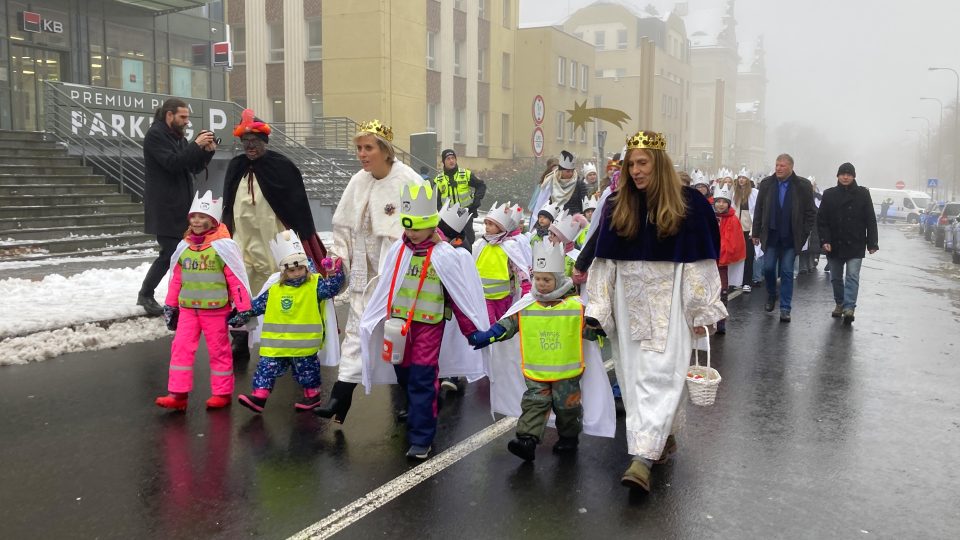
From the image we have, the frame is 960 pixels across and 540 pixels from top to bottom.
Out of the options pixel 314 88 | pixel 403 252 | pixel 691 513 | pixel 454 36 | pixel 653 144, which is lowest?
pixel 691 513

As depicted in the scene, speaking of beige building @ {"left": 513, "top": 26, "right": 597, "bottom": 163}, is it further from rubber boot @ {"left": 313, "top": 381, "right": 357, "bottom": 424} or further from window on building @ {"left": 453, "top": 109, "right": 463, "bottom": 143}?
rubber boot @ {"left": 313, "top": 381, "right": 357, "bottom": 424}

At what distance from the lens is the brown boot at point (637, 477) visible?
464 cm

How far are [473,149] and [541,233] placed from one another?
3140 centimetres

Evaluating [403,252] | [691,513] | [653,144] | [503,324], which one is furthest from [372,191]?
[691,513]

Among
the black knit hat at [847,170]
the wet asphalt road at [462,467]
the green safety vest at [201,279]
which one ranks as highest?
the black knit hat at [847,170]

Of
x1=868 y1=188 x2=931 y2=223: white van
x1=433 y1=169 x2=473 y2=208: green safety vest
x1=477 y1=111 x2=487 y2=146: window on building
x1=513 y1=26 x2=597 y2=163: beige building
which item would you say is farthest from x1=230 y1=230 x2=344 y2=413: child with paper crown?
x1=868 y1=188 x2=931 y2=223: white van

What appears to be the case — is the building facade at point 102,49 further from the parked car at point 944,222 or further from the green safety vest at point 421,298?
the parked car at point 944,222

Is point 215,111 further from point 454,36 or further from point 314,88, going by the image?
point 454,36

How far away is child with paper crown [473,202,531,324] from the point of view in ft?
24.4

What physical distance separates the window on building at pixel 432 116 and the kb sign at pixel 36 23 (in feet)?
51.8

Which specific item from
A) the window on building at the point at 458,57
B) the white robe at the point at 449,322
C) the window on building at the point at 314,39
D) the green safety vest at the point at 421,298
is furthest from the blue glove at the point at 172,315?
the window on building at the point at 458,57

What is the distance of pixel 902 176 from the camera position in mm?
152625

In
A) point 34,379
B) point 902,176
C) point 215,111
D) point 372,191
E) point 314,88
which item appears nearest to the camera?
point 372,191

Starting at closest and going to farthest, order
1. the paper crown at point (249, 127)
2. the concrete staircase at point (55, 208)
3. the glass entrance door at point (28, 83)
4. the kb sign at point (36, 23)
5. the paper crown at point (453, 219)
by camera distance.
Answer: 1. the paper crown at point (453, 219)
2. the paper crown at point (249, 127)
3. the concrete staircase at point (55, 208)
4. the kb sign at point (36, 23)
5. the glass entrance door at point (28, 83)
